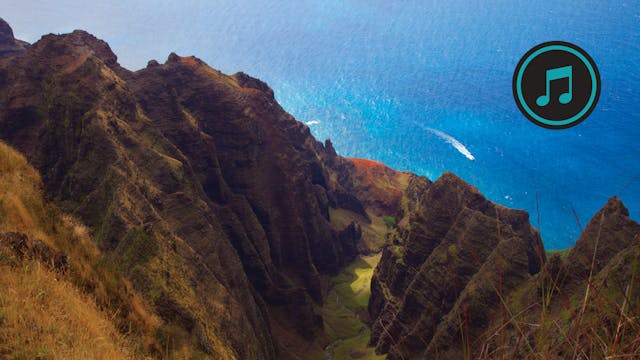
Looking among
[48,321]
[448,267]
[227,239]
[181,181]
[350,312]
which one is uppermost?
[448,267]

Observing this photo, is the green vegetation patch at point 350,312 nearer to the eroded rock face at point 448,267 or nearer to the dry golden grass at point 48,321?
the eroded rock face at point 448,267

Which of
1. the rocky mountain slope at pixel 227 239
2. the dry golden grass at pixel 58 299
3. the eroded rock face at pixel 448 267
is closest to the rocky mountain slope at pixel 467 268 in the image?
the eroded rock face at pixel 448 267

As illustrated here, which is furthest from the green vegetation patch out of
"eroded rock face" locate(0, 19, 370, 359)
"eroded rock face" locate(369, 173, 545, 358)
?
"eroded rock face" locate(0, 19, 370, 359)

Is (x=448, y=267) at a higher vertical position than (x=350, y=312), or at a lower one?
higher

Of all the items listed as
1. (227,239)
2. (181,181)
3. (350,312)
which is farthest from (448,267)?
(350,312)

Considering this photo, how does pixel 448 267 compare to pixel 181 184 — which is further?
pixel 448 267

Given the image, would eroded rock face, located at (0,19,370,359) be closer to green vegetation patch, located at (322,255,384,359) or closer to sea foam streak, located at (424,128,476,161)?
green vegetation patch, located at (322,255,384,359)

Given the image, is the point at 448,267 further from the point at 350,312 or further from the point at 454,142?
the point at 454,142
